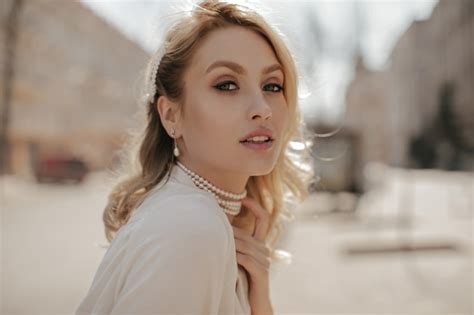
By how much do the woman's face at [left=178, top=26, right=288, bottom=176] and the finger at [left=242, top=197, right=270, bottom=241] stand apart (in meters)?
0.28

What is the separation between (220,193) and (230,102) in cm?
31

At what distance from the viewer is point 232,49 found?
5.03 ft

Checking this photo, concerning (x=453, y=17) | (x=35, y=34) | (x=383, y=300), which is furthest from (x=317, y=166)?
(x=453, y=17)

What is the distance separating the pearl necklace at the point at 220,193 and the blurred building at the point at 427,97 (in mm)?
28820

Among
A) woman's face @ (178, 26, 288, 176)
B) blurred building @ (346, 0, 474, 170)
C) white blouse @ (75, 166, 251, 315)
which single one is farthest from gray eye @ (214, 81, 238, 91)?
blurred building @ (346, 0, 474, 170)

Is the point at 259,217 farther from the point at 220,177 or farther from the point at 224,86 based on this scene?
the point at 224,86

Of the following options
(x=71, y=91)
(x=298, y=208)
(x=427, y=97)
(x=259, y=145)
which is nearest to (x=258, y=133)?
(x=259, y=145)

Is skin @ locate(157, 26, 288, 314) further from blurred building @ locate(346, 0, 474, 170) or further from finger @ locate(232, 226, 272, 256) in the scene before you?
blurred building @ locate(346, 0, 474, 170)

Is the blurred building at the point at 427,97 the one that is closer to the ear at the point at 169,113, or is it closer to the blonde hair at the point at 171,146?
the blonde hair at the point at 171,146

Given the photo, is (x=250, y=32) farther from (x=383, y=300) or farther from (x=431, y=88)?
(x=431, y=88)

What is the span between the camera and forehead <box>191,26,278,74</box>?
153cm

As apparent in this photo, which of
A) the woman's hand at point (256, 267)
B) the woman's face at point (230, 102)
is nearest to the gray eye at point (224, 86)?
the woman's face at point (230, 102)

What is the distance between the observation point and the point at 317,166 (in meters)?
15.0

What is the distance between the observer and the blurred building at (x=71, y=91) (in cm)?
3244
